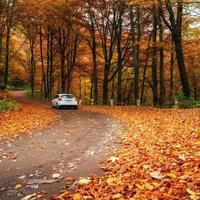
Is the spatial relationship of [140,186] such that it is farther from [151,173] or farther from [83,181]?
[83,181]

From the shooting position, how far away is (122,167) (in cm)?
813

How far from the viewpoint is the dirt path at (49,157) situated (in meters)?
7.61

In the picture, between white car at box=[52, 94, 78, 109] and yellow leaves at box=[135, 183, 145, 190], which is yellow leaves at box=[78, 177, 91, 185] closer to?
yellow leaves at box=[135, 183, 145, 190]

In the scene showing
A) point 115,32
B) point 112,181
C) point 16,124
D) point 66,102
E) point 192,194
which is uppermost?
point 115,32

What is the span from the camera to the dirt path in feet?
25.0

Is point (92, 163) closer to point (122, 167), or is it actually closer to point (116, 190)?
point (122, 167)

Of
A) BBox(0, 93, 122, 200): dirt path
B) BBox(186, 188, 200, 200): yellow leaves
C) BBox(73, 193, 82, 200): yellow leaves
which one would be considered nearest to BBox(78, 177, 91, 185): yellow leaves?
BBox(0, 93, 122, 200): dirt path

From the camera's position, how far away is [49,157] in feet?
33.6

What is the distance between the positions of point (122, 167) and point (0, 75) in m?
43.9

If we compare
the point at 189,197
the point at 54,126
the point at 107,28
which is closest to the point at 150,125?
the point at 54,126

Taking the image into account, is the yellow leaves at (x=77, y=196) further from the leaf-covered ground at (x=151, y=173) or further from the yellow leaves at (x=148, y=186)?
the yellow leaves at (x=148, y=186)

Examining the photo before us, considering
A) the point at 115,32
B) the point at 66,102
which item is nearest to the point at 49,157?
the point at 66,102

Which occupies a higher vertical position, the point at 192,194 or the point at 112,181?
the point at 192,194

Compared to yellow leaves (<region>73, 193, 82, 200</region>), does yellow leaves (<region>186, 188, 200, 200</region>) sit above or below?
above
